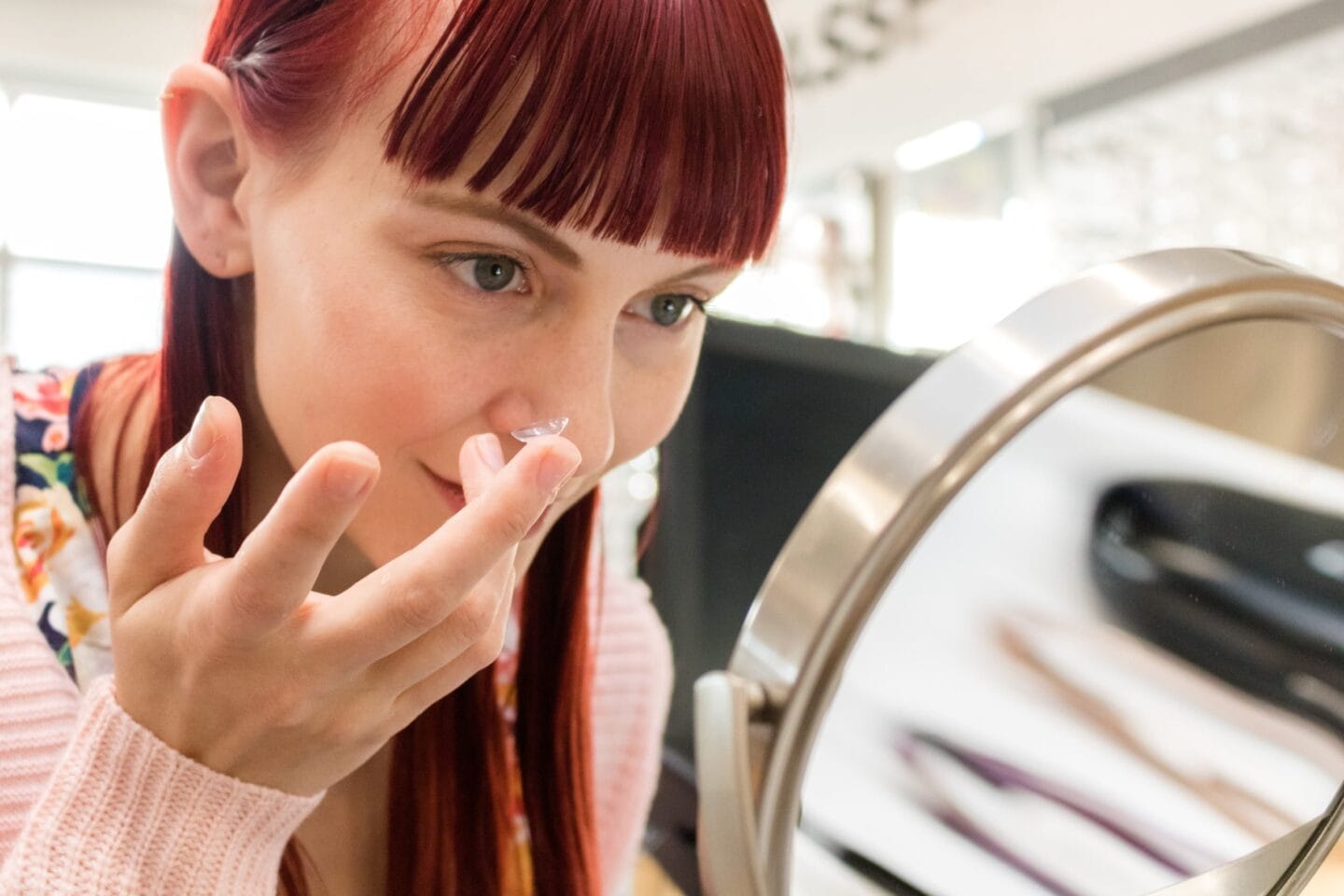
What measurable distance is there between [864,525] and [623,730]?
2.11ft

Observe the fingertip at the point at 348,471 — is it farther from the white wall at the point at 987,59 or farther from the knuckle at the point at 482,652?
the white wall at the point at 987,59

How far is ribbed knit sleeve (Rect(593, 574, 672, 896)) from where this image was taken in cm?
82

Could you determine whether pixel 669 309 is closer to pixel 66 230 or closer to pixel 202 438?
pixel 202 438

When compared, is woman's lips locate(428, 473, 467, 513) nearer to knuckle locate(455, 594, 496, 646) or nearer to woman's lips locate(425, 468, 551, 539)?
woman's lips locate(425, 468, 551, 539)

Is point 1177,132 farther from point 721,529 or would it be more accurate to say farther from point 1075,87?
point 721,529

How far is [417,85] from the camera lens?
436mm

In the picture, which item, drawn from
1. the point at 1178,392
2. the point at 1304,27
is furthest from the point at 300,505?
the point at 1304,27

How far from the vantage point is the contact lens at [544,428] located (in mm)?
451

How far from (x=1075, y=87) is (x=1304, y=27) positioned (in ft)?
1.59

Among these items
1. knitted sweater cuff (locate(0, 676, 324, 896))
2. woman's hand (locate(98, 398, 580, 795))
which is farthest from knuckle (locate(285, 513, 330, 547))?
knitted sweater cuff (locate(0, 676, 324, 896))

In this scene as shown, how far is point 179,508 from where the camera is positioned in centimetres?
31

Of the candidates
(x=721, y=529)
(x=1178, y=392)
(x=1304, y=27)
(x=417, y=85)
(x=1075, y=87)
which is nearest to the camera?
(x=1178, y=392)

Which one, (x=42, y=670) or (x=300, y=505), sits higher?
(x=300, y=505)

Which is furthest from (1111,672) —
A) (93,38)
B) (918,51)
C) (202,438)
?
(93,38)
